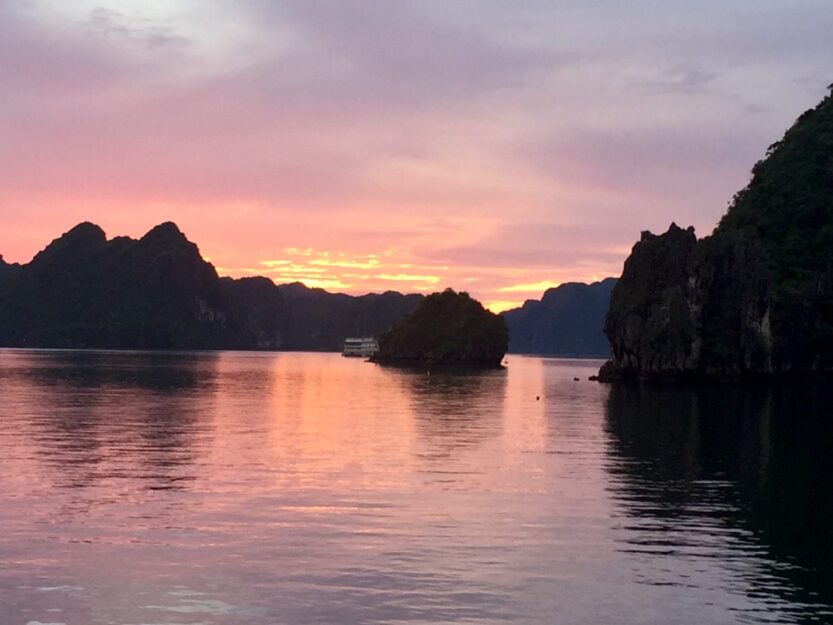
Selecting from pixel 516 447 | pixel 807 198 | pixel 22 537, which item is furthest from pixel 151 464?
pixel 807 198

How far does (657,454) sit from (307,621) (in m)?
39.6

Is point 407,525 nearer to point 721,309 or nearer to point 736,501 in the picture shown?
point 736,501

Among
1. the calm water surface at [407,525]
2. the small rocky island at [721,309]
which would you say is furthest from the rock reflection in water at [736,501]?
the small rocky island at [721,309]

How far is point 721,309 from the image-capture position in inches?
6683

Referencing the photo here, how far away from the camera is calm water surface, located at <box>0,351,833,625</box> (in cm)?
2322

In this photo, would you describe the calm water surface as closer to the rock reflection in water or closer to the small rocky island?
the rock reflection in water

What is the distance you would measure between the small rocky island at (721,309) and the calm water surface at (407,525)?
95.1 metres

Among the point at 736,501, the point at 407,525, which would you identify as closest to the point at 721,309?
the point at 736,501

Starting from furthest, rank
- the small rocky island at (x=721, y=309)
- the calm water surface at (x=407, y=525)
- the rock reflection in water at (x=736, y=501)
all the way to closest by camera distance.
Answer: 1. the small rocky island at (x=721, y=309)
2. the rock reflection in water at (x=736, y=501)
3. the calm water surface at (x=407, y=525)

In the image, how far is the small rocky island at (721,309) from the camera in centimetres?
16525

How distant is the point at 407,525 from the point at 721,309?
147m

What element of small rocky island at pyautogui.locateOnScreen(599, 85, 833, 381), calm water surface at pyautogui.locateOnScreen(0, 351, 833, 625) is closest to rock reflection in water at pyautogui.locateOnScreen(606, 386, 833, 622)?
calm water surface at pyautogui.locateOnScreen(0, 351, 833, 625)

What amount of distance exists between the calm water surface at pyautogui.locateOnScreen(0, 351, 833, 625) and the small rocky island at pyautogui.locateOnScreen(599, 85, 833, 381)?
95.1 meters

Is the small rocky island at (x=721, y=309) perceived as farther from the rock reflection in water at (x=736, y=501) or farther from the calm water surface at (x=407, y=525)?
the calm water surface at (x=407, y=525)
